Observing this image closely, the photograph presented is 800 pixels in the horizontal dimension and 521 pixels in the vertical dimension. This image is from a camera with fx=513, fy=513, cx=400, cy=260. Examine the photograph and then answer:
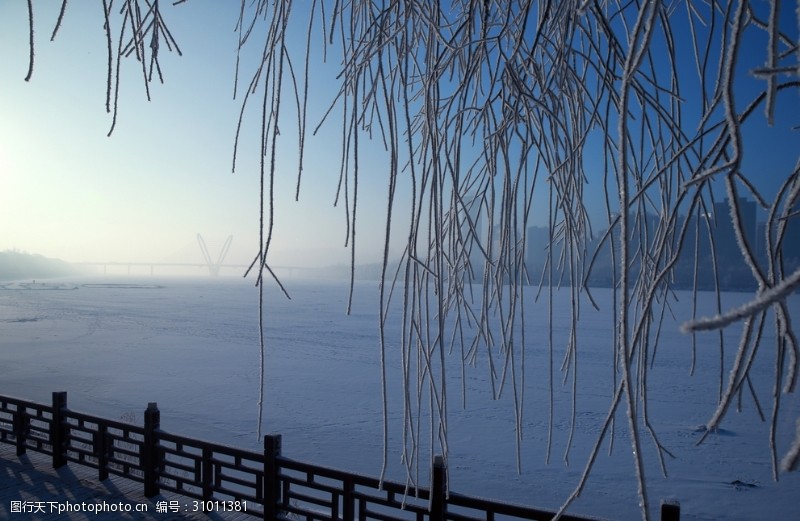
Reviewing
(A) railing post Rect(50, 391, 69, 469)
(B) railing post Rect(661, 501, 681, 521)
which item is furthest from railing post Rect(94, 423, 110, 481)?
(B) railing post Rect(661, 501, 681, 521)

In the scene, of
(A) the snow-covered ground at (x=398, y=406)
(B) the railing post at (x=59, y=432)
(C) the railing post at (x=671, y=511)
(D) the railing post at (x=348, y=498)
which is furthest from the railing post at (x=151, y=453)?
(C) the railing post at (x=671, y=511)

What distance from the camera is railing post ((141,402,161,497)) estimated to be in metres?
3.23

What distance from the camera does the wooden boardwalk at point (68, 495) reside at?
3.00m

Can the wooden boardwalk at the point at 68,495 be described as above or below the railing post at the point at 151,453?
below

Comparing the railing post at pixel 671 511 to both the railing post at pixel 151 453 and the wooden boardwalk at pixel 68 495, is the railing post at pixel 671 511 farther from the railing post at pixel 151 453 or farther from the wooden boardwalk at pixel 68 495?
the railing post at pixel 151 453

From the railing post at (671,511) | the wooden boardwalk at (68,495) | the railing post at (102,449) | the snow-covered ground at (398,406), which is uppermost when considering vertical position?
the railing post at (671,511)

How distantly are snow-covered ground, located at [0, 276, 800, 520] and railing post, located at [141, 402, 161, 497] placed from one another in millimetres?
1138

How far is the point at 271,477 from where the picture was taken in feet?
9.27

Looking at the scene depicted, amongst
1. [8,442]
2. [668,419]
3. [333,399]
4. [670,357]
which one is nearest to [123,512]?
[8,442]

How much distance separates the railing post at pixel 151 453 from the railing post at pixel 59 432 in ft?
2.69

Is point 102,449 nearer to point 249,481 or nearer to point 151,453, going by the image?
point 151,453

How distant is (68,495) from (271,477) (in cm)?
148

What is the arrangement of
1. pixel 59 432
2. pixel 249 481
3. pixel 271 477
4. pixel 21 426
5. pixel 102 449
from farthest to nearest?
pixel 21 426
pixel 59 432
pixel 102 449
pixel 249 481
pixel 271 477

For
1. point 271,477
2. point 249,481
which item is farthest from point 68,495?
point 271,477
